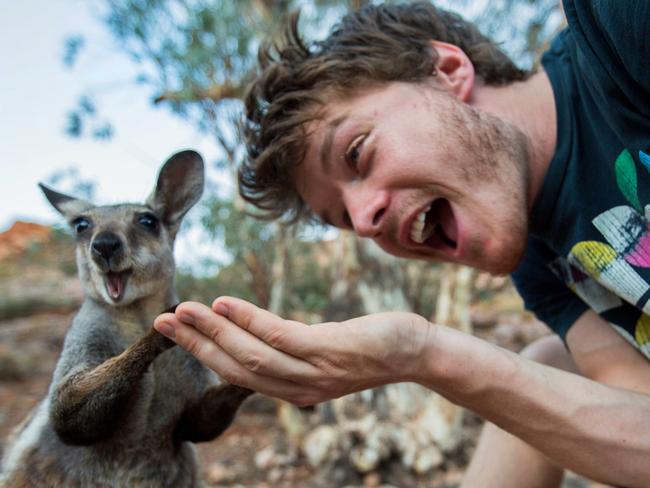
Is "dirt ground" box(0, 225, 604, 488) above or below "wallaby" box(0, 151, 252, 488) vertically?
below

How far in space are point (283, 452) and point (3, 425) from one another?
203cm

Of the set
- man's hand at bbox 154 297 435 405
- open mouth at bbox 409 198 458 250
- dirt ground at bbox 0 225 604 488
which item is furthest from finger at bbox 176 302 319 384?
dirt ground at bbox 0 225 604 488

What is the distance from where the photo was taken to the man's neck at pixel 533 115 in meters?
1.77

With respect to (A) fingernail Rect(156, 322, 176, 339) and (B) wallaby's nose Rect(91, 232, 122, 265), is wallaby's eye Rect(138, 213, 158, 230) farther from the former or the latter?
(A) fingernail Rect(156, 322, 176, 339)

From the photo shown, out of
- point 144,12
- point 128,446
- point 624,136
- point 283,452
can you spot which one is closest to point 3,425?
point 283,452

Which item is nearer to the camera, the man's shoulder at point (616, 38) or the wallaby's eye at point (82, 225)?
the man's shoulder at point (616, 38)

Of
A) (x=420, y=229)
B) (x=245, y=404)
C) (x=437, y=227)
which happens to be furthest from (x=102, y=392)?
(x=245, y=404)

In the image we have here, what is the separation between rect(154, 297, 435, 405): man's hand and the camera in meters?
1.15

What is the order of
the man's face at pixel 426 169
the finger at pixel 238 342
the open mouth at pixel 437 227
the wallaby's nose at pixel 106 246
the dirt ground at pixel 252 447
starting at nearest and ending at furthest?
the finger at pixel 238 342 → the wallaby's nose at pixel 106 246 → the man's face at pixel 426 169 → the open mouth at pixel 437 227 → the dirt ground at pixel 252 447

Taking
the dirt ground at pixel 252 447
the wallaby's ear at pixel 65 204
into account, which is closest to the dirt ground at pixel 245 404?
the dirt ground at pixel 252 447

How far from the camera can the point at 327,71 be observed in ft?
6.13

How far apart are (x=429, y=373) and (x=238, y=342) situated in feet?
1.40

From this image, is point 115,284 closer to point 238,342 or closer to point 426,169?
point 238,342

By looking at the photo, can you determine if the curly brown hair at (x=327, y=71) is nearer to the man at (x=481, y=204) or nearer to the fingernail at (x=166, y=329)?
the man at (x=481, y=204)
